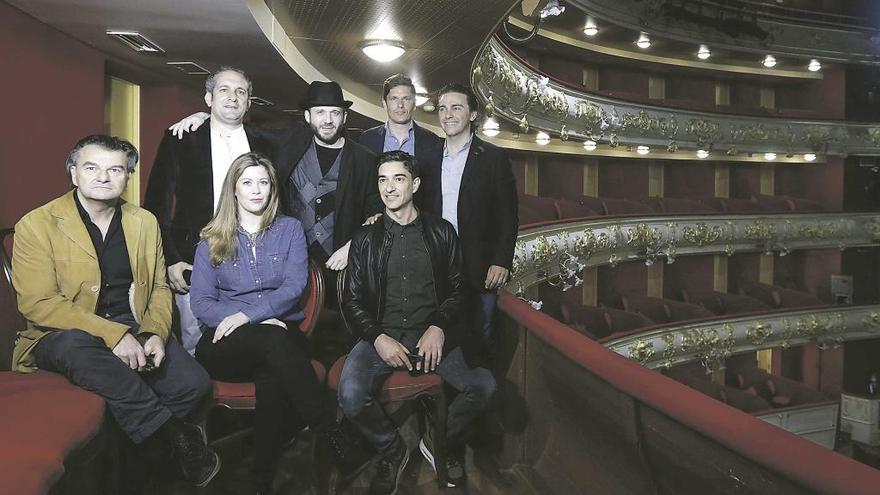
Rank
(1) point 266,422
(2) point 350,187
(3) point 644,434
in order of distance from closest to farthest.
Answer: (3) point 644,434
(1) point 266,422
(2) point 350,187

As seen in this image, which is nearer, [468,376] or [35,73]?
[468,376]

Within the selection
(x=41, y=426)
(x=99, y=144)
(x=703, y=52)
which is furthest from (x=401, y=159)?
(x=703, y=52)

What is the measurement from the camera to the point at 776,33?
1448 centimetres

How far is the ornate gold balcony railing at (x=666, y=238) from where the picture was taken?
355 inches

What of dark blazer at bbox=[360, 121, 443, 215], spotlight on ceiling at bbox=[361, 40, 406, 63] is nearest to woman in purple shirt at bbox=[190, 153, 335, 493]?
dark blazer at bbox=[360, 121, 443, 215]

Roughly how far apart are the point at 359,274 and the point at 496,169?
906 millimetres

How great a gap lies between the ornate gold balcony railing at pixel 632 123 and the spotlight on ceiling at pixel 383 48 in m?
1.52

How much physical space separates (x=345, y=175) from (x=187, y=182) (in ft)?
2.20

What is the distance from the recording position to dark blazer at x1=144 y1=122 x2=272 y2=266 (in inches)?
118

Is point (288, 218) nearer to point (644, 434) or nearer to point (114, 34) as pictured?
point (644, 434)

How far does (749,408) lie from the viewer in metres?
12.8

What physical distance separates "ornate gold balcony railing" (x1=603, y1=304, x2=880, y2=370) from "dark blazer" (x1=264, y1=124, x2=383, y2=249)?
27.0 ft

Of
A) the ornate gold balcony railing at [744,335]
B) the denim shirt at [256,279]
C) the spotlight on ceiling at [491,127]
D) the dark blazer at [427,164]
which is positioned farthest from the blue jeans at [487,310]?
the ornate gold balcony railing at [744,335]

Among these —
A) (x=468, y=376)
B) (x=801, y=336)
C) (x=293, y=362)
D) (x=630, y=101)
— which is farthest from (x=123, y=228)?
(x=801, y=336)
